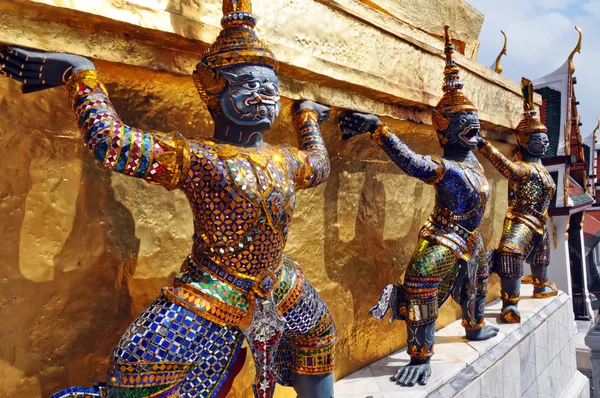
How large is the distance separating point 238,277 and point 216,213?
9.1 inches

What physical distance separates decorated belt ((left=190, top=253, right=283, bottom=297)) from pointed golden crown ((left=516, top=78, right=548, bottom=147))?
3.04 meters

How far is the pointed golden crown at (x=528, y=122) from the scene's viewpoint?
396 centimetres

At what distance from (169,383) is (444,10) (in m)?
4.31

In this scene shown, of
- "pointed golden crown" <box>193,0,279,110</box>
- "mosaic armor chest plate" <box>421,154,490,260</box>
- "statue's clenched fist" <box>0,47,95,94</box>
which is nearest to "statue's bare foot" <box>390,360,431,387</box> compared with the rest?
"mosaic armor chest plate" <box>421,154,490,260</box>

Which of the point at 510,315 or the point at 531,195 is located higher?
the point at 531,195

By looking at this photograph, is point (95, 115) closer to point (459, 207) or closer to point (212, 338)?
point (212, 338)

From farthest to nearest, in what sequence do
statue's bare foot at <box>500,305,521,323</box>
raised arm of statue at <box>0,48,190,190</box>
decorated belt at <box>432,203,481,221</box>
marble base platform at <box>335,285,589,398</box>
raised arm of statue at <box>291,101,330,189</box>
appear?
statue's bare foot at <box>500,305,521,323</box> → decorated belt at <box>432,203,481,221</box> → marble base platform at <box>335,285,589,398</box> → raised arm of statue at <box>291,101,330,189</box> → raised arm of statue at <box>0,48,190,190</box>

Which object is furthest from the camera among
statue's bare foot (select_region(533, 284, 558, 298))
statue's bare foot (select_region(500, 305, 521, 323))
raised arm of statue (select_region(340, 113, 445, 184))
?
statue's bare foot (select_region(533, 284, 558, 298))

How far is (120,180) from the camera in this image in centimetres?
182

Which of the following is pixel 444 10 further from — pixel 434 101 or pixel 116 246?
pixel 116 246

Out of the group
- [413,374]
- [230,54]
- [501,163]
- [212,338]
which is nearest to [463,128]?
[501,163]

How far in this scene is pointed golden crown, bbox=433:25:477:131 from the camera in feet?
8.87

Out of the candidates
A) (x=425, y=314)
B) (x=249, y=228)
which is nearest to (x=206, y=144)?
(x=249, y=228)

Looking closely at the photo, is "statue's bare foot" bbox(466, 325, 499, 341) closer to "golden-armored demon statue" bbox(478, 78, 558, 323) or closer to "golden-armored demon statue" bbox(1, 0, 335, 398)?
"golden-armored demon statue" bbox(478, 78, 558, 323)
